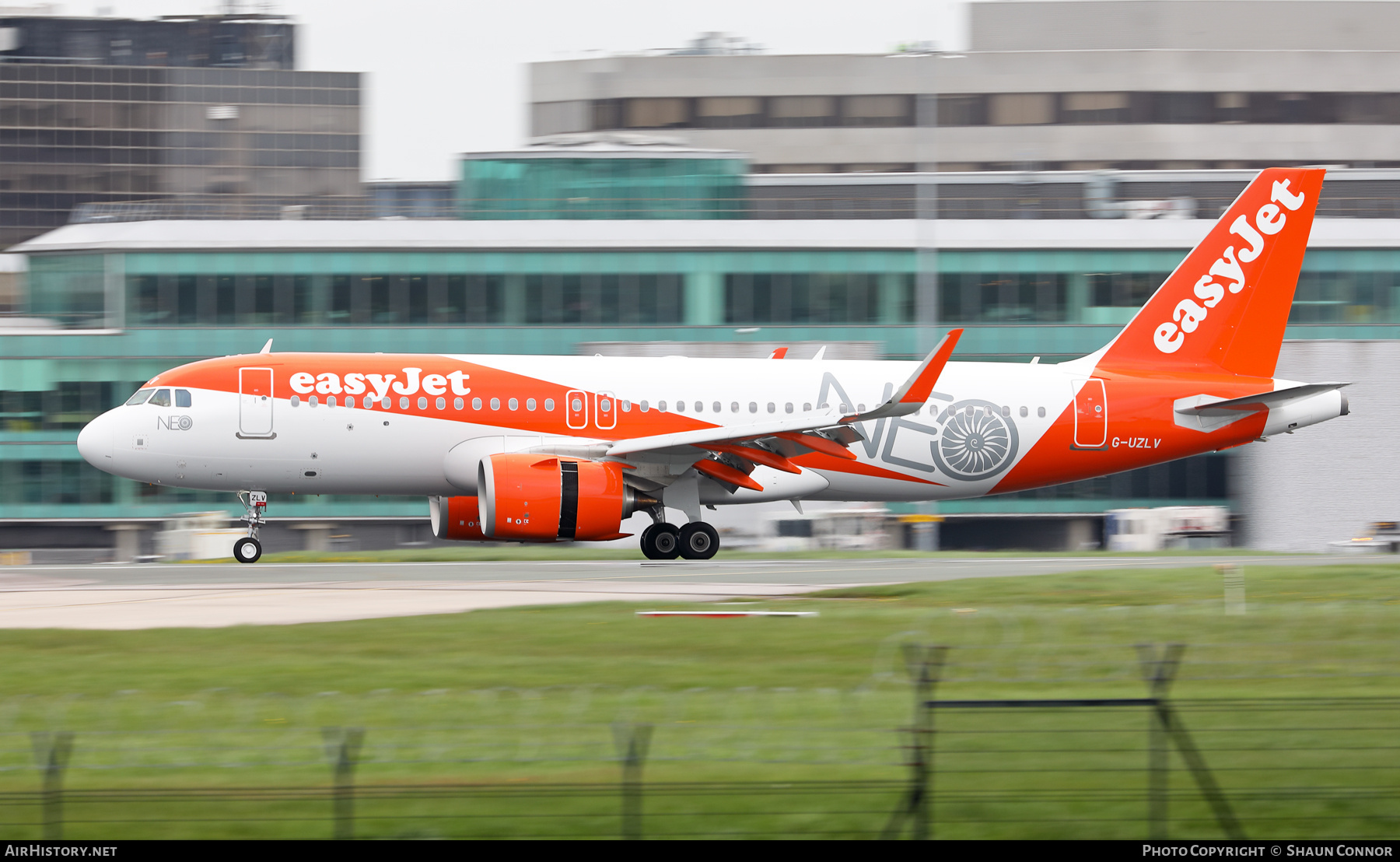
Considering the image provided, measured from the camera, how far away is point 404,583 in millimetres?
25016

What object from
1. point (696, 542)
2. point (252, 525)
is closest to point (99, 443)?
point (252, 525)

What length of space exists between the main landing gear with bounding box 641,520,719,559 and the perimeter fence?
2001 cm

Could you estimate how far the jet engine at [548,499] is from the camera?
27.7 m

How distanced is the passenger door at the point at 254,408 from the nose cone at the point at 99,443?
248 cm

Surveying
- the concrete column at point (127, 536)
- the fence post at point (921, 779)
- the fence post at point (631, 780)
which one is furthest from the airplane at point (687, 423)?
the concrete column at point (127, 536)

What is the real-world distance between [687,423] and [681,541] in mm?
2274

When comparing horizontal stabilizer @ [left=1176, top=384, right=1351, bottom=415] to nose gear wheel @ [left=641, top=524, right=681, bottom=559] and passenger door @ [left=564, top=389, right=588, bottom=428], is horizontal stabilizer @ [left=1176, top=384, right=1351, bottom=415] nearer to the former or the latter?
nose gear wheel @ [left=641, top=524, right=681, bottom=559]

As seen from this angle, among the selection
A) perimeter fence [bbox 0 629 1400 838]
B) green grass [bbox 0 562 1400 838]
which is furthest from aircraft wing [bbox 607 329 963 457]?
perimeter fence [bbox 0 629 1400 838]

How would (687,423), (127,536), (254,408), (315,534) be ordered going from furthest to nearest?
(127,536), (315,534), (687,423), (254,408)

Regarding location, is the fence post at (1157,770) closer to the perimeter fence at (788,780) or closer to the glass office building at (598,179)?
the perimeter fence at (788,780)

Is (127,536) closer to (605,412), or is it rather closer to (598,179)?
(598,179)

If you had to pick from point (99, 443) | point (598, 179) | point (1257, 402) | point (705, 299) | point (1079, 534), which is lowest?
point (1079, 534)

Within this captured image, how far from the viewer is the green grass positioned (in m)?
9.19
